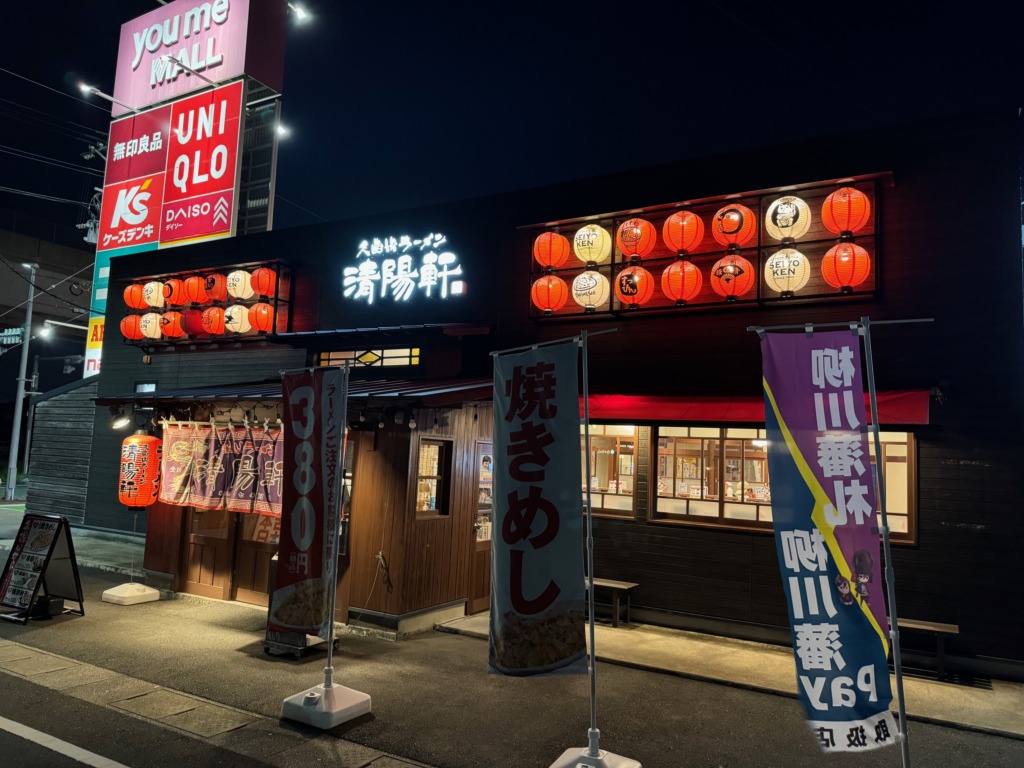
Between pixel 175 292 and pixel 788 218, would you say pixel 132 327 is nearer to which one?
pixel 175 292

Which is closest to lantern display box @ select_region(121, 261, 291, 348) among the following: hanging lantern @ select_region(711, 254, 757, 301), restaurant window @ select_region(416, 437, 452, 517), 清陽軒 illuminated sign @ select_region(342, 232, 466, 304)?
清陽軒 illuminated sign @ select_region(342, 232, 466, 304)

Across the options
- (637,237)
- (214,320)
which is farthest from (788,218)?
(214,320)

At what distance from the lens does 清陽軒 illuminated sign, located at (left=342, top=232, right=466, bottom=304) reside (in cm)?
1377

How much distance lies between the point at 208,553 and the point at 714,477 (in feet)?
29.5

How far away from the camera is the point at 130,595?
38.5 ft

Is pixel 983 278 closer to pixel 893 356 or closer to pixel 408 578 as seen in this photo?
pixel 893 356

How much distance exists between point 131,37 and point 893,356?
2651 centimetres

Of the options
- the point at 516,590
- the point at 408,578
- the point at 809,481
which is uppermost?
the point at 809,481

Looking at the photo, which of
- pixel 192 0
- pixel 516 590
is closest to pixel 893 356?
pixel 516 590

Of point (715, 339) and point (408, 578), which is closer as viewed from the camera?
point (408, 578)

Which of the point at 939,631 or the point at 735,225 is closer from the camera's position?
the point at 939,631

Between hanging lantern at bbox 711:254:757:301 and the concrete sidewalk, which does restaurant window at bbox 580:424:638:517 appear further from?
hanging lantern at bbox 711:254:757:301

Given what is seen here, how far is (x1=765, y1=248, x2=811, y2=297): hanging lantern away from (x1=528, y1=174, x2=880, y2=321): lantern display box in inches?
0.6

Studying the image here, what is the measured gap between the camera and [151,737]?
20.9ft
